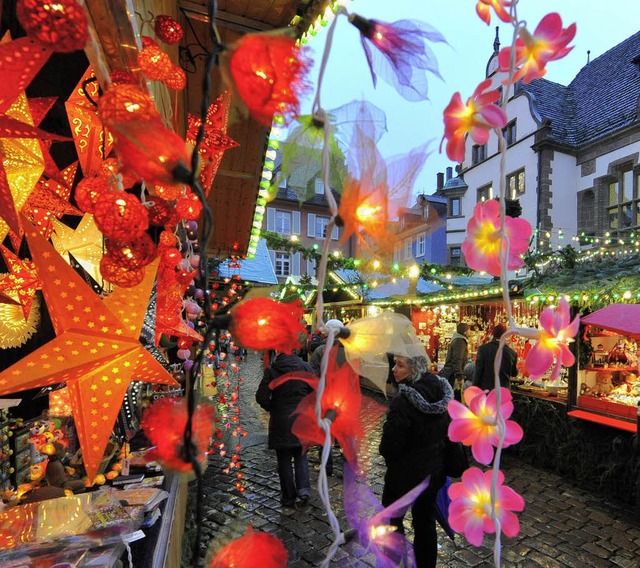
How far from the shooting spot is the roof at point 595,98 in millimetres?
15188

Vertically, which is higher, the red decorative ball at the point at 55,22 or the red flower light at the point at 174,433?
the red decorative ball at the point at 55,22

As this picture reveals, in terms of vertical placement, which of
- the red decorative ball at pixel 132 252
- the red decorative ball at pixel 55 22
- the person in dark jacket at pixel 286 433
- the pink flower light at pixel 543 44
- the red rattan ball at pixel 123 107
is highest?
the pink flower light at pixel 543 44

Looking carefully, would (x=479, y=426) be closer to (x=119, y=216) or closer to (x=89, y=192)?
(x=119, y=216)

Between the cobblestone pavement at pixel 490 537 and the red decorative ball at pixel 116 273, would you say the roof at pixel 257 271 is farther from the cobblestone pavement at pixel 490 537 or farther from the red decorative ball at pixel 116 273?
Result: the red decorative ball at pixel 116 273

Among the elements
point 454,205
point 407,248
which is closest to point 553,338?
point 407,248

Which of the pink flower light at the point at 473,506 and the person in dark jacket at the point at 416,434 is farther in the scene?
the person in dark jacket at the point at 416,434

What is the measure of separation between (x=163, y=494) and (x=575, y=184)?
717 inches

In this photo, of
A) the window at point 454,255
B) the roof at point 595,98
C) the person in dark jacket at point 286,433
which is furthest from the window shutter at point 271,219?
the person in dark jacket at point 286,433

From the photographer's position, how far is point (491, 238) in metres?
0.92

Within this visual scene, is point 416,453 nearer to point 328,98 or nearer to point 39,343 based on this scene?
point 39,343

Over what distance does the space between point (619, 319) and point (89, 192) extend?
5.17 meters

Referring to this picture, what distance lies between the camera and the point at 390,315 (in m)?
0.92

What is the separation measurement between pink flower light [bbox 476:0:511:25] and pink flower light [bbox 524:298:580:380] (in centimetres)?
65

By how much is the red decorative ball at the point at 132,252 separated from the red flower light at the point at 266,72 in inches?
15.9
